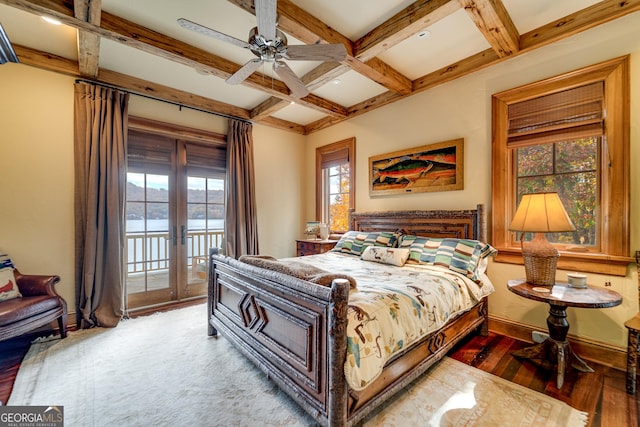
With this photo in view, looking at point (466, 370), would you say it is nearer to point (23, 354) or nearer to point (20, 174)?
point (23, 354)

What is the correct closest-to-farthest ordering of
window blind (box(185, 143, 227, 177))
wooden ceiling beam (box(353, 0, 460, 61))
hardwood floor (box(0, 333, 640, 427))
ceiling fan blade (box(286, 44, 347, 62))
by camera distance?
hardwood floor (box(0, 333, 640, 427)) → ceiling fan blade (box(286, 44, 347, 62)) → wooden ceiling beam (box(353, 0, 460, 61)) → window blind (box(185, 143, 227, 177))

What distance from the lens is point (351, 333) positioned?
139cm

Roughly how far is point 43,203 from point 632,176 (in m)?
5.69

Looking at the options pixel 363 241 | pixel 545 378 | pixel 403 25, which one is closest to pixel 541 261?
pixel 545 378

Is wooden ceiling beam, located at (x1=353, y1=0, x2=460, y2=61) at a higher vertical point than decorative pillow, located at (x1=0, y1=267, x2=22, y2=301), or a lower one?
higher

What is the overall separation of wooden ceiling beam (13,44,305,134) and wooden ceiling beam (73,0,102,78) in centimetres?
14

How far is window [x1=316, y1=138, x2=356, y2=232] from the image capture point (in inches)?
175

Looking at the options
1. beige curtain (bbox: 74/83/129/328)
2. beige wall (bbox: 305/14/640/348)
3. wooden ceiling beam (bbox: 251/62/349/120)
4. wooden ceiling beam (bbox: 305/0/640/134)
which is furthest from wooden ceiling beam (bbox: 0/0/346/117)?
wooden ceiling beam (bbox: 305/0/640/134)

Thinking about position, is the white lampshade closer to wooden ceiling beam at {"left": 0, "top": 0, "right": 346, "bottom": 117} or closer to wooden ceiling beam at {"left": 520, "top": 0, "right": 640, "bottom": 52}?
wooden ceiling beam at {"left": 520, "top": 0, "right": 640, "bottom": 52}

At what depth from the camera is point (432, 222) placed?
3223 mm

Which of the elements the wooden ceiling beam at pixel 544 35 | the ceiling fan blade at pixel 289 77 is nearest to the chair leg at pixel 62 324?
the ceiling fan blade at pixel 289 77

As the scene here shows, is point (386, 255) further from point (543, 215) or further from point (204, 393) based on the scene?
point (204, 393)

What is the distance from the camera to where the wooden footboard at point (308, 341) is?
1.36 m

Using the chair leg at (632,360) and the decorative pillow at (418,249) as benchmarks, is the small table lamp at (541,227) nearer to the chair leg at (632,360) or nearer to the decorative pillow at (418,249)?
the chair leg at (632,360)
